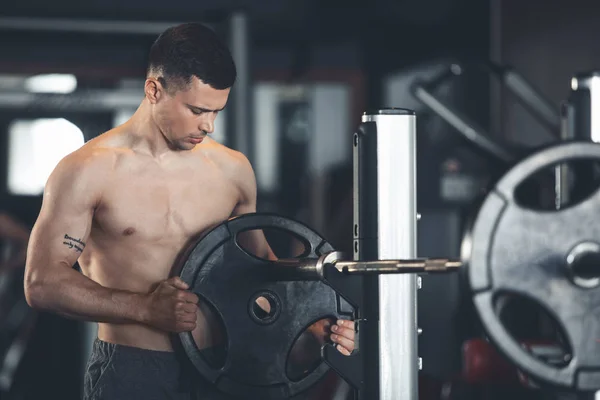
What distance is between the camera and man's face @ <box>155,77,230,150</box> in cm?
201

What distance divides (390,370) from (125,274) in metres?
0.84

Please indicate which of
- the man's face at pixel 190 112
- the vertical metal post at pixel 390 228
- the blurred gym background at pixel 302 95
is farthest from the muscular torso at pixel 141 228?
the blurred gym background at pixel 302 95

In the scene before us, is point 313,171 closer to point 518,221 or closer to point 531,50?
point 531,50

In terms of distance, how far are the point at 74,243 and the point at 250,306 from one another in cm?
43

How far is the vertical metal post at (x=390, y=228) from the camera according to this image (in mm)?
1450

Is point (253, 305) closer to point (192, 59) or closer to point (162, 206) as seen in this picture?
point (162, 206)

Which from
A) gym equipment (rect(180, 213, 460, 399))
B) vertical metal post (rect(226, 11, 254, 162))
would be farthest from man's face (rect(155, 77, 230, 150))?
vertical metal post (rect(226, 11, 254, 162))

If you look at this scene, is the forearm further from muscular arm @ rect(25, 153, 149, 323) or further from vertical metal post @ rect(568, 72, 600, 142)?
vertical metal post @ rect(568, 72, 600, 142)

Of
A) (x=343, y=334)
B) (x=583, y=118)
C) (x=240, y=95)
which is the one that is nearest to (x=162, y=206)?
(x=343, y=334)

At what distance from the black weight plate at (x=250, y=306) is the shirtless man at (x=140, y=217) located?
85 millimetres

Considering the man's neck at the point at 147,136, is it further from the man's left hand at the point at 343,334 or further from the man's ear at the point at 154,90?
the man's left hand at the point at 343,334

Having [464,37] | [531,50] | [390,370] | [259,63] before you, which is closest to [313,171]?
[259,63]

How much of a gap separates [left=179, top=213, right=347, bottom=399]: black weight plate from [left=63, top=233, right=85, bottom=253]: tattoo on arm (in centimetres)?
30

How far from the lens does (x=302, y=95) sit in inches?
279
